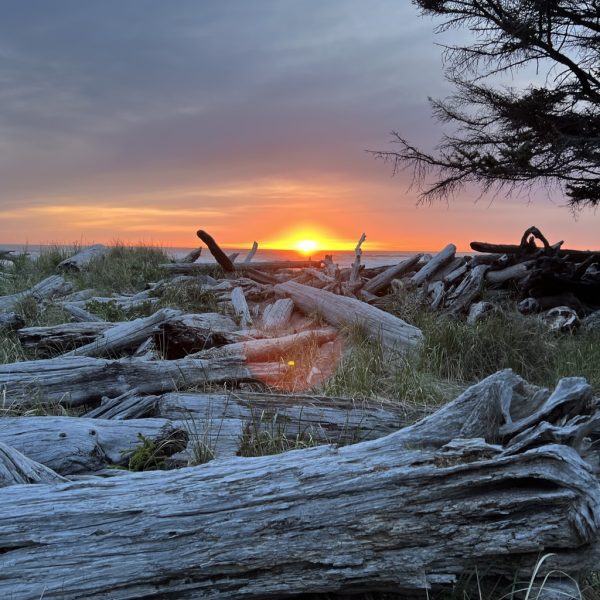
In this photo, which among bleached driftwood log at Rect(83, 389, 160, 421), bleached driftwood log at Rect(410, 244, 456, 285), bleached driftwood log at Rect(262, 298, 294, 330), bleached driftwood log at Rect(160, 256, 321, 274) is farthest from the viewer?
bleached driftwood log at Rect(160, 256, 321, 274)

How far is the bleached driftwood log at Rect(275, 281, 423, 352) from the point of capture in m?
7.82

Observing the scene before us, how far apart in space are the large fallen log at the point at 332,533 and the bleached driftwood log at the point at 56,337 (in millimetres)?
→ 4919

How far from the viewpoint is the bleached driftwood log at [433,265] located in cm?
1169

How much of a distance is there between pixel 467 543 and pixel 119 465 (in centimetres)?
278

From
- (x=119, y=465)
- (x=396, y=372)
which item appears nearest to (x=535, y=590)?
(x=119, y=465)

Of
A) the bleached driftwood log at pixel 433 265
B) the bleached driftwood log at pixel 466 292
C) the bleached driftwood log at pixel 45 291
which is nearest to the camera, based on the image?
the bleached driftwood log at pixel 466 292

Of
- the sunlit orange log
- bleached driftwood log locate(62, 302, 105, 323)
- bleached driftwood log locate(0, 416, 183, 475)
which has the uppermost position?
bleached driftwood log locate(62, 302, 105, 323)

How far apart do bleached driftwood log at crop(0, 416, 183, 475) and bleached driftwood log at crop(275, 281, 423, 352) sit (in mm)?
3972

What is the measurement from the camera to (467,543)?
2.46 m

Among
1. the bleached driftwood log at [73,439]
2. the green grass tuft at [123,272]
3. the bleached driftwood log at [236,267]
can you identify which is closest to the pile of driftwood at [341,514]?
the bleached driftwood log at [73,439]

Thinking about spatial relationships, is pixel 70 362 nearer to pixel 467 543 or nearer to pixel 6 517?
pixel 6 517

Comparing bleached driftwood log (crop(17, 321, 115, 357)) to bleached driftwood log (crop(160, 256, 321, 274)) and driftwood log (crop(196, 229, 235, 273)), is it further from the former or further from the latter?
bleached driftwood log (crop(160, 256, 321, 274))

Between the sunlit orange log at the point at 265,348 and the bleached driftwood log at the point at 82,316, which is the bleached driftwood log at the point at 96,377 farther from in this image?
the bleached driftwood log at the point at 82,316

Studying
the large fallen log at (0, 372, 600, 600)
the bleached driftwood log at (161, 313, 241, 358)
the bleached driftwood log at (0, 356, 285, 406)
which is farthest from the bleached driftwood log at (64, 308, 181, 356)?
the large fallen log at (0, 372, 600, 600)
